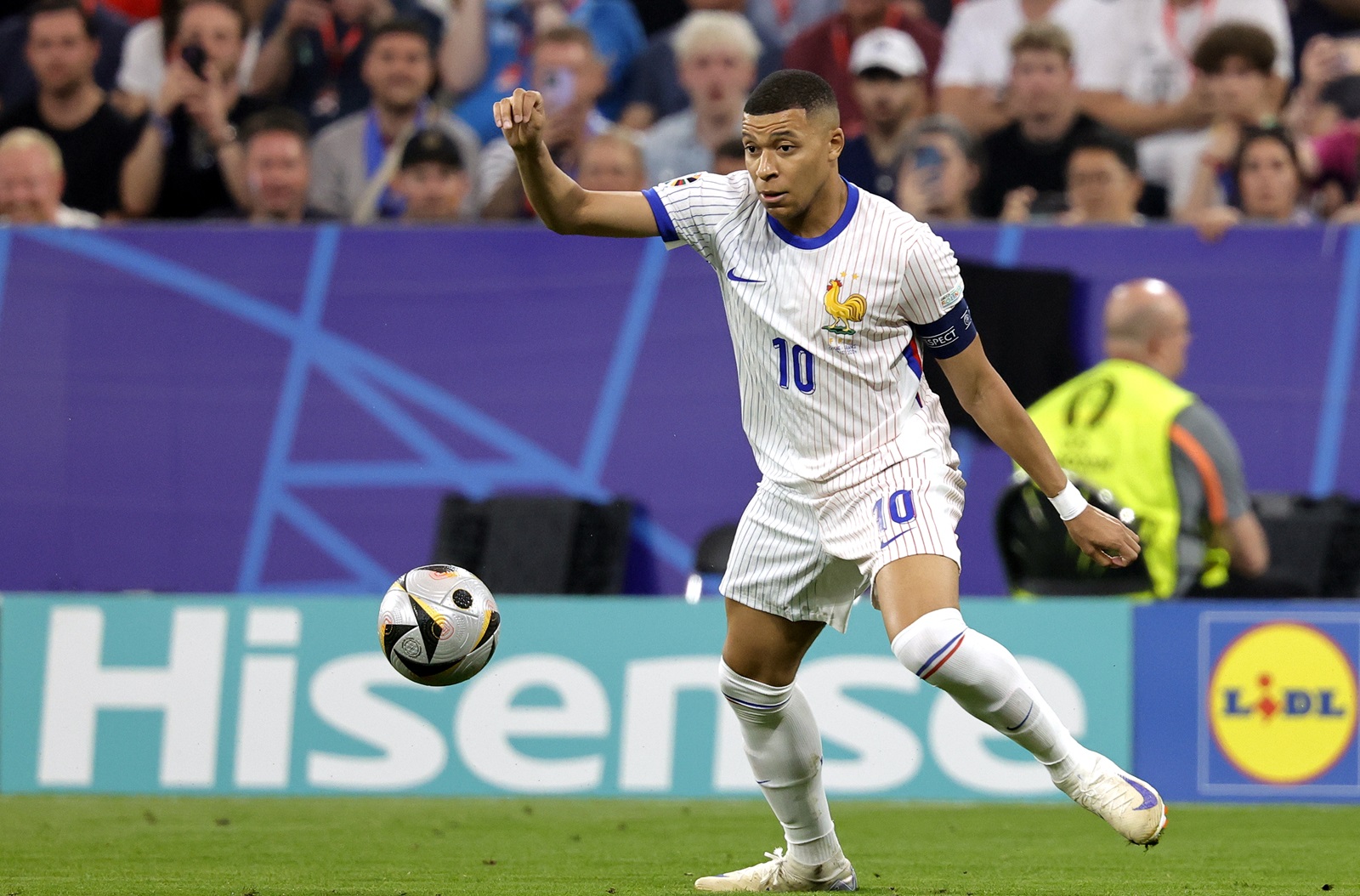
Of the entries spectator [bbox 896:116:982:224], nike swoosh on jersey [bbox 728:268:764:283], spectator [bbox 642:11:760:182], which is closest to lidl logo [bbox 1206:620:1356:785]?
spectator [bbox 896:116:982:224]

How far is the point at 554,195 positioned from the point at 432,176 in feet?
20.2

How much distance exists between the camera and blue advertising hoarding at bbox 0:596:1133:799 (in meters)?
8.84

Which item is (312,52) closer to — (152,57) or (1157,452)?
(152,57)

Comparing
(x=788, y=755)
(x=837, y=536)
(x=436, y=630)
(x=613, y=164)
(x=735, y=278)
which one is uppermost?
(x=613, y=164)

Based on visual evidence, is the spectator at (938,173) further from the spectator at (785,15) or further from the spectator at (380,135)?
the spectator at (380,135)

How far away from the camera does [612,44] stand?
41.8ft

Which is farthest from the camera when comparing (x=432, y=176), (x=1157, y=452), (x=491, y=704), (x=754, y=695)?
(x=432, y=176)

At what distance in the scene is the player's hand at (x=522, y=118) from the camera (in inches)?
196

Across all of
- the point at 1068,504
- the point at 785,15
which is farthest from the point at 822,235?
the point at 785,15

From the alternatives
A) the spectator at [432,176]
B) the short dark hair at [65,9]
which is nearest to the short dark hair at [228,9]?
the short dark hair at [65,9]

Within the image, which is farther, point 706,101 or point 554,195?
point 706,101

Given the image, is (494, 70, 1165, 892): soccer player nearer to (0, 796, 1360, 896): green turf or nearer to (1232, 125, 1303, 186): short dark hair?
(0, 796, 1360, 896): green turf

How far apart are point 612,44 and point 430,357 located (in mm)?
2990

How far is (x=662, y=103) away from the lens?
12516 mm
